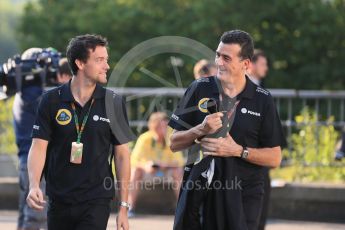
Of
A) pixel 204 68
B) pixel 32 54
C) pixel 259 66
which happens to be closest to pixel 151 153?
pixel 259 66

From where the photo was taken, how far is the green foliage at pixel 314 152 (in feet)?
41.5

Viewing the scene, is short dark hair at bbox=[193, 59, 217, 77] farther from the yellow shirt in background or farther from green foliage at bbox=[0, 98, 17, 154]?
green foliage at bbox=[0, 98, 17, 154]

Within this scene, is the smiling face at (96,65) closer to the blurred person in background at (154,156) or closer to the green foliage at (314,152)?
the blurred person in background at (154,156)

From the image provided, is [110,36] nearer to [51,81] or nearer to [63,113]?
[51,81]

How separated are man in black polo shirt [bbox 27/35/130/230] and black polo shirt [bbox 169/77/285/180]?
46cm

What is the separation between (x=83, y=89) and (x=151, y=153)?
19.4ft

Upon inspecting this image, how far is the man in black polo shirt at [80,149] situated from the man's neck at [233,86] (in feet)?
2.41

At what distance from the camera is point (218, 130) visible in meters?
6.21

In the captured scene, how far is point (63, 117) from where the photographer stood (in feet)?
21.0

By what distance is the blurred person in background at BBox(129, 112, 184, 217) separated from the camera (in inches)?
478

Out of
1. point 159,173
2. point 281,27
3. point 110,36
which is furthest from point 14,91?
point 110,36

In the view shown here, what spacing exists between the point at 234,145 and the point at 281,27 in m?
23.1

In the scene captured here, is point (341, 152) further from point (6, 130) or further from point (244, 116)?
point (244, 116)

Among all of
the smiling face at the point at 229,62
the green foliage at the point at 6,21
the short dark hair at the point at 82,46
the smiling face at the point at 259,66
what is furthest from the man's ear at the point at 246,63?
the green foliage at the point at 6,21
